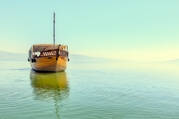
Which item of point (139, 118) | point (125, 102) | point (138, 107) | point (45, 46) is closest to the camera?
point (139, 118)

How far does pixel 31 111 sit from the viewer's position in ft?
33.7

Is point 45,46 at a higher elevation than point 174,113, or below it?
higher

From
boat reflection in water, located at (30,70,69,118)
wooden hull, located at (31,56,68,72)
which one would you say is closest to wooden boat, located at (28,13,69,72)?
wooden hull, located at (31,56,68,72)

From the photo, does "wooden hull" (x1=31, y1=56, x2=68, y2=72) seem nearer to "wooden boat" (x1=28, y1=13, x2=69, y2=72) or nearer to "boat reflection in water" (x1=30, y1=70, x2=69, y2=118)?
"wooden boat" (x1=28, y1=13, x2=69, y2=72)

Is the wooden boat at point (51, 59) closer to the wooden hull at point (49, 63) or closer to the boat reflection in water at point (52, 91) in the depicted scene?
the wooden hull at point (49, 63)

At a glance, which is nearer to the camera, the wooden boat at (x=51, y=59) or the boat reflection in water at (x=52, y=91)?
the boat reflection in water at (x=52, y=91)

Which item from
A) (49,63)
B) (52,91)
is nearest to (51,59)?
(49,63)

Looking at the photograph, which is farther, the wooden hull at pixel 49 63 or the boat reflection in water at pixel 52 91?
the wooden hull at pixel 49 63

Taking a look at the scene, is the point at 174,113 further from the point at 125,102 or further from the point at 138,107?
the point at 125,102

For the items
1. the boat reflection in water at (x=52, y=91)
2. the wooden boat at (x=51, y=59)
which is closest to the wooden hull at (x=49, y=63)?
the wooden boat at (x=51, y=59)

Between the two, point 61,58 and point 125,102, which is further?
point 61,58

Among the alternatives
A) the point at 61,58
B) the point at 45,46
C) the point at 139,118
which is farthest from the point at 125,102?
the point at 45,46

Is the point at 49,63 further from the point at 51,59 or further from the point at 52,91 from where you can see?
the point at 52,91

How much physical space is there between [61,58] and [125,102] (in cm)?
1913
